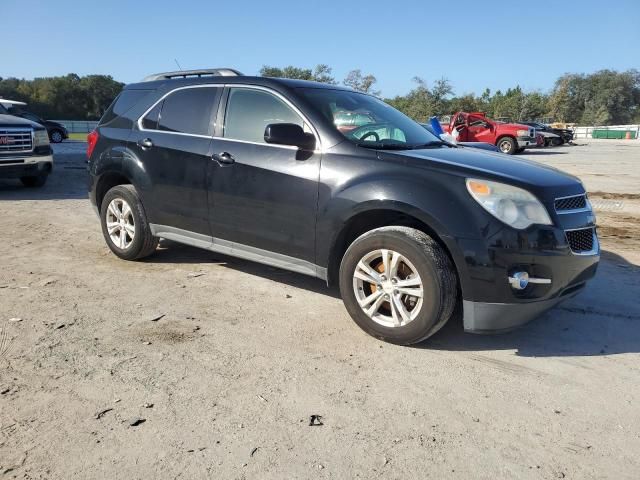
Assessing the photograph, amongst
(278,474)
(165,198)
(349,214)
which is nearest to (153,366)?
(278,474)

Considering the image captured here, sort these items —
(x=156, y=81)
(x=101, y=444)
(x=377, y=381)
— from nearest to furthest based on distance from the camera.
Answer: (x=101, y=444), (x=377, y=381), (x=156, y=81)

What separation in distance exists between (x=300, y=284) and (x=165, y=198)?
4.79 feet

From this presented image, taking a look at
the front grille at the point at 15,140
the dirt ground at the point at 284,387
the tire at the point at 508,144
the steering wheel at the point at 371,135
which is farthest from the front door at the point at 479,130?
the steering wheel at the point at 371,135

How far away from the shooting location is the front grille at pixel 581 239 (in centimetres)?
341

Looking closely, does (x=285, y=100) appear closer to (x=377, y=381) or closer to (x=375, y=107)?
(x=375, y=107)

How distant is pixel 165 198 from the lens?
4887 mm

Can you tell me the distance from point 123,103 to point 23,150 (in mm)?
5439

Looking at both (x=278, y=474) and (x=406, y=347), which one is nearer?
(x=278, y=474)

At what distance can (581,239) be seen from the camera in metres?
3.53

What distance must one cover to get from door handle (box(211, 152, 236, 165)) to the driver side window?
0.53ft

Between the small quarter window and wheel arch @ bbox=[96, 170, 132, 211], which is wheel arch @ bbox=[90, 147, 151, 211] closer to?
wheel arch @ bbox=[96, 170, 132, 211]

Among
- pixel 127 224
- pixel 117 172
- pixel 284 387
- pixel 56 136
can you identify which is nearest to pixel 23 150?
pixel 117 172

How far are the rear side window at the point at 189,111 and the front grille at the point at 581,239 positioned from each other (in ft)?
9.70

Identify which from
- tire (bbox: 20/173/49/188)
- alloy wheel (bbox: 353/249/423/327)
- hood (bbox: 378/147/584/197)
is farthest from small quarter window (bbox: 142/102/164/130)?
tire (bbox: 20/173/49/188)
